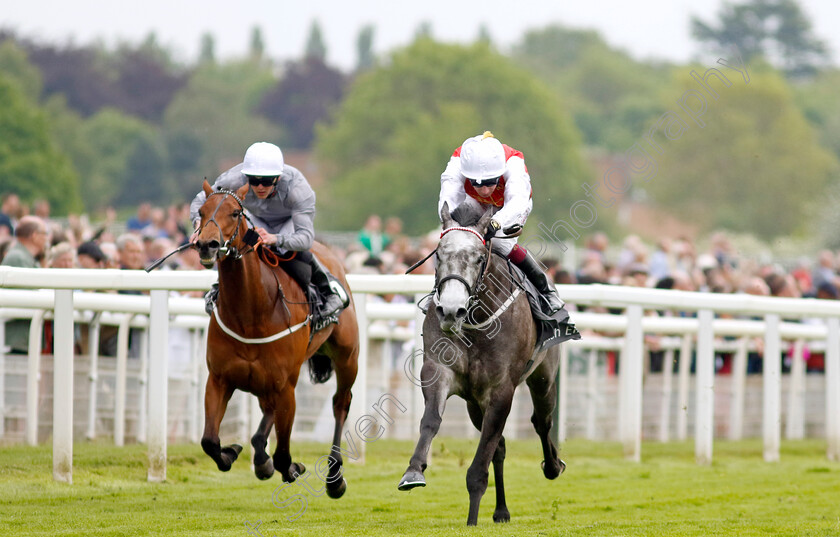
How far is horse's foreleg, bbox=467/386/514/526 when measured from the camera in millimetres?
6906

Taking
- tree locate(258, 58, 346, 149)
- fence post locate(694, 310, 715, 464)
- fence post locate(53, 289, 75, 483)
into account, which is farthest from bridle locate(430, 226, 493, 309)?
tree locate(258, 58, 346, 149)

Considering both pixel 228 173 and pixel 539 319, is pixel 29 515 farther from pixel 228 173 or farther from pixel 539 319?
pixel 539 319

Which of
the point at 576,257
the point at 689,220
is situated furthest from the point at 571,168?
the point at 576,257

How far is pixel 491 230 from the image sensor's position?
7008mm

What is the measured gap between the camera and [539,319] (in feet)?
24.9

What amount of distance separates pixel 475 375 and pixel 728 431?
21.0 ft

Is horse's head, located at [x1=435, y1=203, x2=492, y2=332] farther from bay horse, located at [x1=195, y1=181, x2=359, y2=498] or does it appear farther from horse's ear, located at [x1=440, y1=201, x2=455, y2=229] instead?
bay horse, located at [x1=195, y1=181, x2=359, y2=498]

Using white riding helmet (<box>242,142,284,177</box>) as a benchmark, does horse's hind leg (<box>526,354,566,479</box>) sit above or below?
below

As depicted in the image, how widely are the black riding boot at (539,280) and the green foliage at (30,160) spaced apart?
1676 inches

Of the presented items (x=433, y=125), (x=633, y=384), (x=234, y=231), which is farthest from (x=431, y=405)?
(x=433, y=125)

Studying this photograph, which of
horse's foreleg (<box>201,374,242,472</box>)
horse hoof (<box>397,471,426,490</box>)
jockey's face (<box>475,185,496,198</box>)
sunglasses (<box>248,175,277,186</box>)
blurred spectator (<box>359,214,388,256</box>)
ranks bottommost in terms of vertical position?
horse hoof (<box>397,471,426,490</box>)

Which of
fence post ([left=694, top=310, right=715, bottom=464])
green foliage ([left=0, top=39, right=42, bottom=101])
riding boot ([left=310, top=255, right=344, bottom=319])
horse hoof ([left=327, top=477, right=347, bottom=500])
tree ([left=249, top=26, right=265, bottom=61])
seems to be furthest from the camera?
tree ([left=249, top=26, right=265, bottom=61])

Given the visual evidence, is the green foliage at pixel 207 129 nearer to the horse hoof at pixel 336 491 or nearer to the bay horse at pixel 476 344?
the horse hoof at pixel 336 491

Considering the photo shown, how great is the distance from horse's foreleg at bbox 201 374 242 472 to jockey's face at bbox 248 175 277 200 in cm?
111
